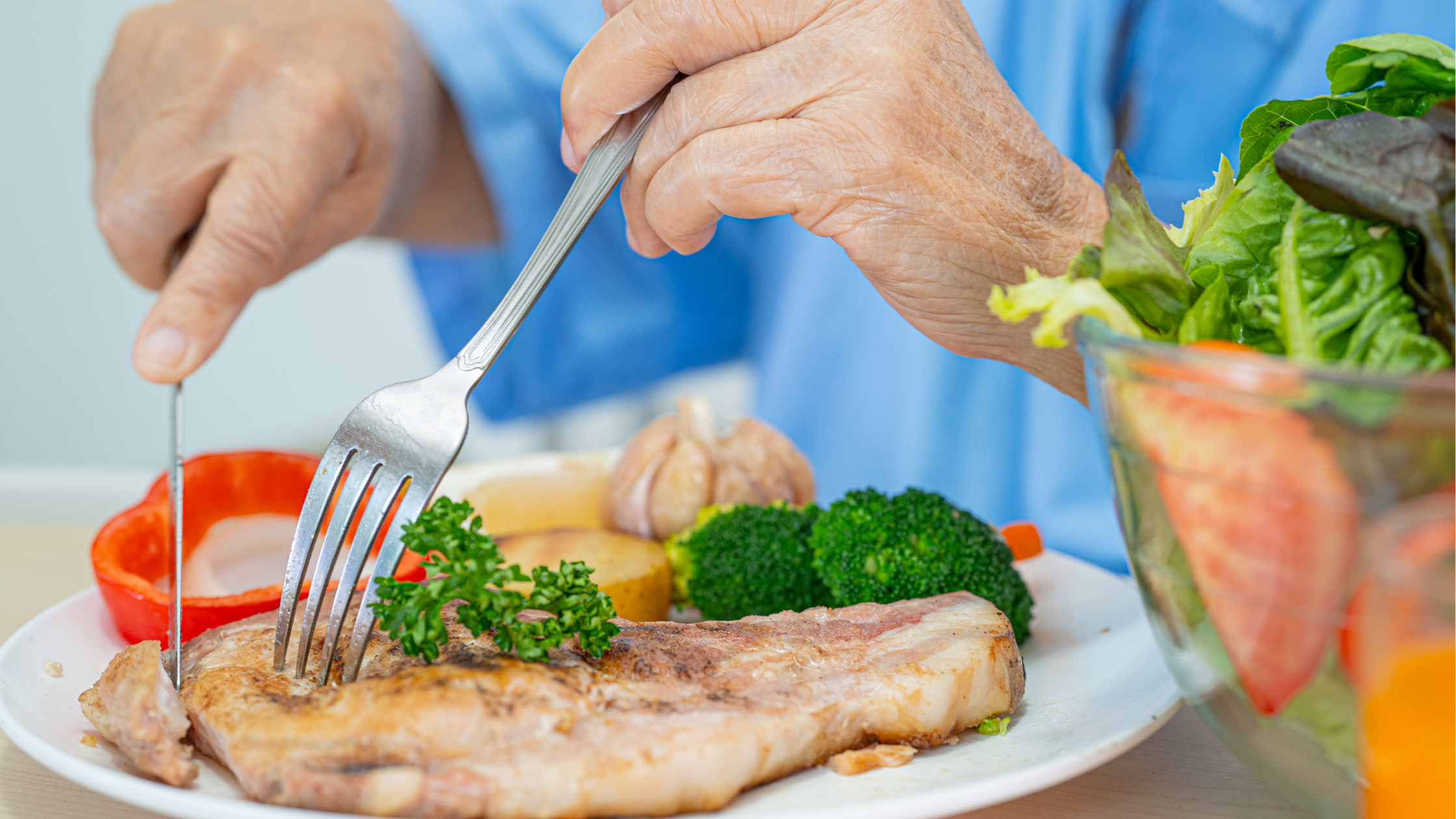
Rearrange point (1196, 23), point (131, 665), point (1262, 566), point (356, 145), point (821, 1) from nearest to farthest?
point (1262, 566)
point (131, 665)
point (821, 1)
point (356, 145)
point (1196, 23)

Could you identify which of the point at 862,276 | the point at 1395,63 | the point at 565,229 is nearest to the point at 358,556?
the point at 565,229

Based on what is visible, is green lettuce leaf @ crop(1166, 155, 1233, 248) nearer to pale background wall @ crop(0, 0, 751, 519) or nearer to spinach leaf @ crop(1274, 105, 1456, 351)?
spinach leaf @ crop(1274, 105, 1456, 351)

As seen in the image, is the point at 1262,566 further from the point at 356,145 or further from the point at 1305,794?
the point at 356,145

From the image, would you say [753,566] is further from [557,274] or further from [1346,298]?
[557,274]

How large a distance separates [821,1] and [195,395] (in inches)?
198

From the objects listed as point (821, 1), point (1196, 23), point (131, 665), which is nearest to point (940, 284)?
point (821, 1)

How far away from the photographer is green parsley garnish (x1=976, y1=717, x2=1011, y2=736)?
103 cm

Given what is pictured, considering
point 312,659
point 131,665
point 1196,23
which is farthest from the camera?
point 1196,23

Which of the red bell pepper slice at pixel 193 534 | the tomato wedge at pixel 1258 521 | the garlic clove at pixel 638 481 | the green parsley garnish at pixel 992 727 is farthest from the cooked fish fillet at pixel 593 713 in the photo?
the garlic clove at pixel 638 481

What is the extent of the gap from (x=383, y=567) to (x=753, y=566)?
1.85 feet

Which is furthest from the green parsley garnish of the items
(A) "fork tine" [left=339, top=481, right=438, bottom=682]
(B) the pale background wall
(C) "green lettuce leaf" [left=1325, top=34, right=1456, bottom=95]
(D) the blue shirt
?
(B) the pale background wall

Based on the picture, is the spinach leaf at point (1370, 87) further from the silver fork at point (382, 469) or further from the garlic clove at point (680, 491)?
the garlic clove at point (680, 491)

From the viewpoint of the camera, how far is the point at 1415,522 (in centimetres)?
64

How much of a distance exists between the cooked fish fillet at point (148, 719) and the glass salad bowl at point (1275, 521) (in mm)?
823
